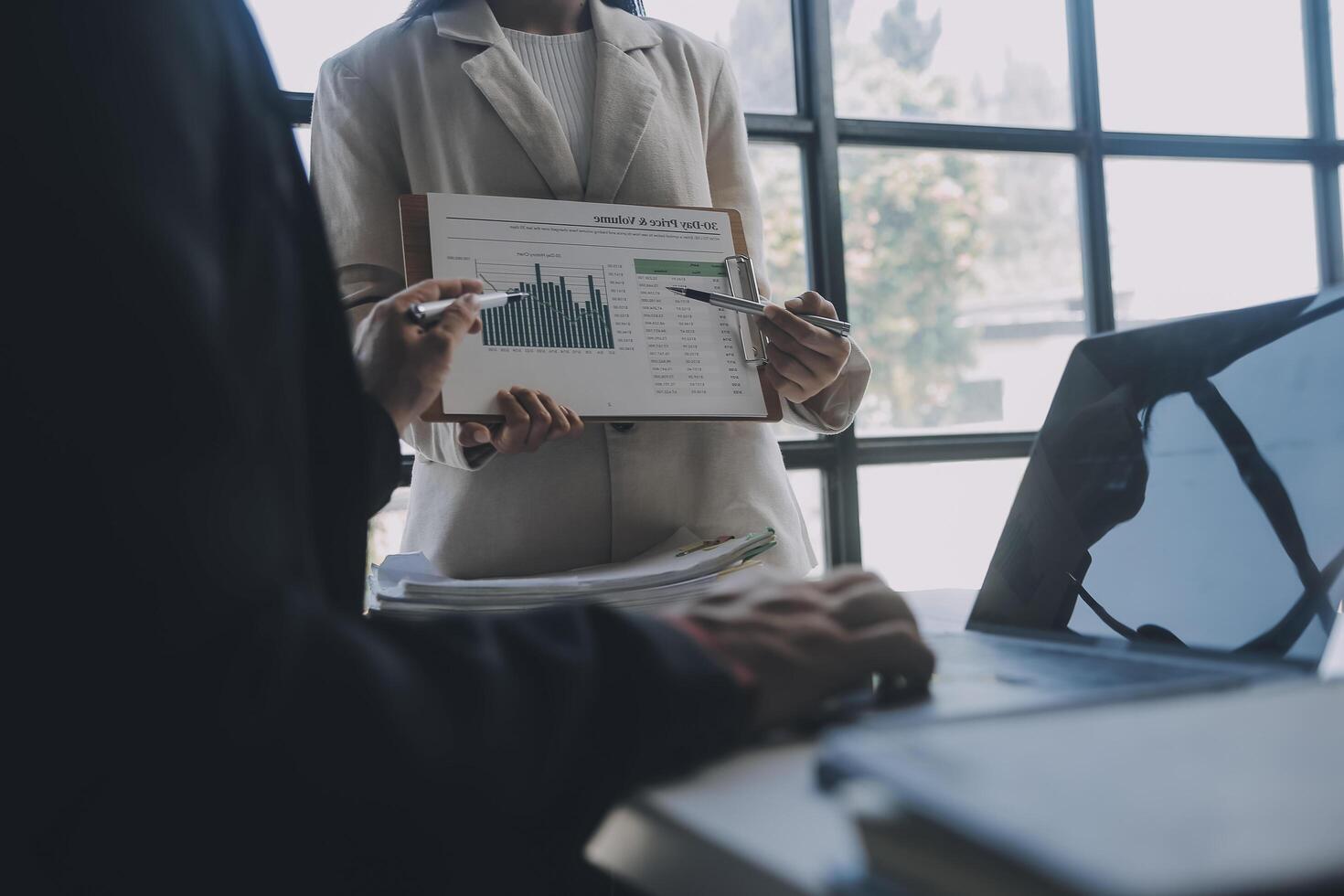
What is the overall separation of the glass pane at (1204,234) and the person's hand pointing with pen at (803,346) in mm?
2561

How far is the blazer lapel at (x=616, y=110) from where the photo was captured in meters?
1.36

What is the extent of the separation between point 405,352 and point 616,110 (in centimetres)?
54

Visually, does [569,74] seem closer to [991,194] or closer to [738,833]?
[738,833]

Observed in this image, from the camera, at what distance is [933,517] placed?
3223 mm

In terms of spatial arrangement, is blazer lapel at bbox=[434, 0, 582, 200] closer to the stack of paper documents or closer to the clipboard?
the clipboard

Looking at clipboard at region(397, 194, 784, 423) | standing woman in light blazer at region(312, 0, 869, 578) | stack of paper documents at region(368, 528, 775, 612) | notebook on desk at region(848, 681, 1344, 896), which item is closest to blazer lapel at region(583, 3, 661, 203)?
standing woman in light blazer at region(312, 0, 869, 578)

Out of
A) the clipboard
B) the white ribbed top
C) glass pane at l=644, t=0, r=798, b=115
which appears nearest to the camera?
the clipboard

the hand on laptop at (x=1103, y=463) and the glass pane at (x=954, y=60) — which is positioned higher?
the glass pane at (x=954, y=60)

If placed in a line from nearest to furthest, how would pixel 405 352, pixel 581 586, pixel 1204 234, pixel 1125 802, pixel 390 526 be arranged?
pixel 1125 802
pixel 581 586
pixel 405 352
pixel 390 526
pixel 1204 234

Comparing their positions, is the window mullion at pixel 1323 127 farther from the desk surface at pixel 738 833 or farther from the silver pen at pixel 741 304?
the desk surface at pixel 738 833

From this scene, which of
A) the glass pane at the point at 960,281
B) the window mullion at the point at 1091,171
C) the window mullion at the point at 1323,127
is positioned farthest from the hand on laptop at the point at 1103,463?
the window mullion at the point at 1323,127

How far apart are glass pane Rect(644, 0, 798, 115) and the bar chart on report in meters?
1.89

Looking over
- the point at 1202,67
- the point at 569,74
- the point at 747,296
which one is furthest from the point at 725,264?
the point at 1202,67

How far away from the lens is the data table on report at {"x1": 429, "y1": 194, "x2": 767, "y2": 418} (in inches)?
47.2
